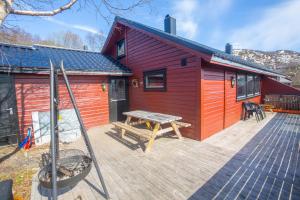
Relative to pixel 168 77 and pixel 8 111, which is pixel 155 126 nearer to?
pixel 168 77

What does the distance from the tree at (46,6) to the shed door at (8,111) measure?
2124 millimetres

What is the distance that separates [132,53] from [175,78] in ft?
9.21

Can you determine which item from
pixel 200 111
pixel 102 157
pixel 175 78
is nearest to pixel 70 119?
pixel 102 157

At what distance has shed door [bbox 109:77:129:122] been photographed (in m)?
6.64

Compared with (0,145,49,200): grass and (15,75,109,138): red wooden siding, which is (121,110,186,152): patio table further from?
(0,145,49,200): grass

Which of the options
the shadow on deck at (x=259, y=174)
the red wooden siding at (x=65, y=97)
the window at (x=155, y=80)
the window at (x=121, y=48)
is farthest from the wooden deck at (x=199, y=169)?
the window at (x=121, y=48)

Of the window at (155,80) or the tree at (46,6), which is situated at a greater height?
the tree at (46,6)

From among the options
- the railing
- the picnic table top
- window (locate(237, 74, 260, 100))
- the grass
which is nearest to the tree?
the grass

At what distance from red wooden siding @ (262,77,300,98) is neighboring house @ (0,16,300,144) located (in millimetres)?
2309

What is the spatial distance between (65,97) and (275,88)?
35.7 feet

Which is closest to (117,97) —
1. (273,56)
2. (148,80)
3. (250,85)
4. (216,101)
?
(148,80)

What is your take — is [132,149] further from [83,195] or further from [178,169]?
[83,195]

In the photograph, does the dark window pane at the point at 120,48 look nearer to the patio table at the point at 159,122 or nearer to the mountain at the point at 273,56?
the patio table at the point at 159,122

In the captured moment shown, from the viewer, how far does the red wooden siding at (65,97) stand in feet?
15.3
